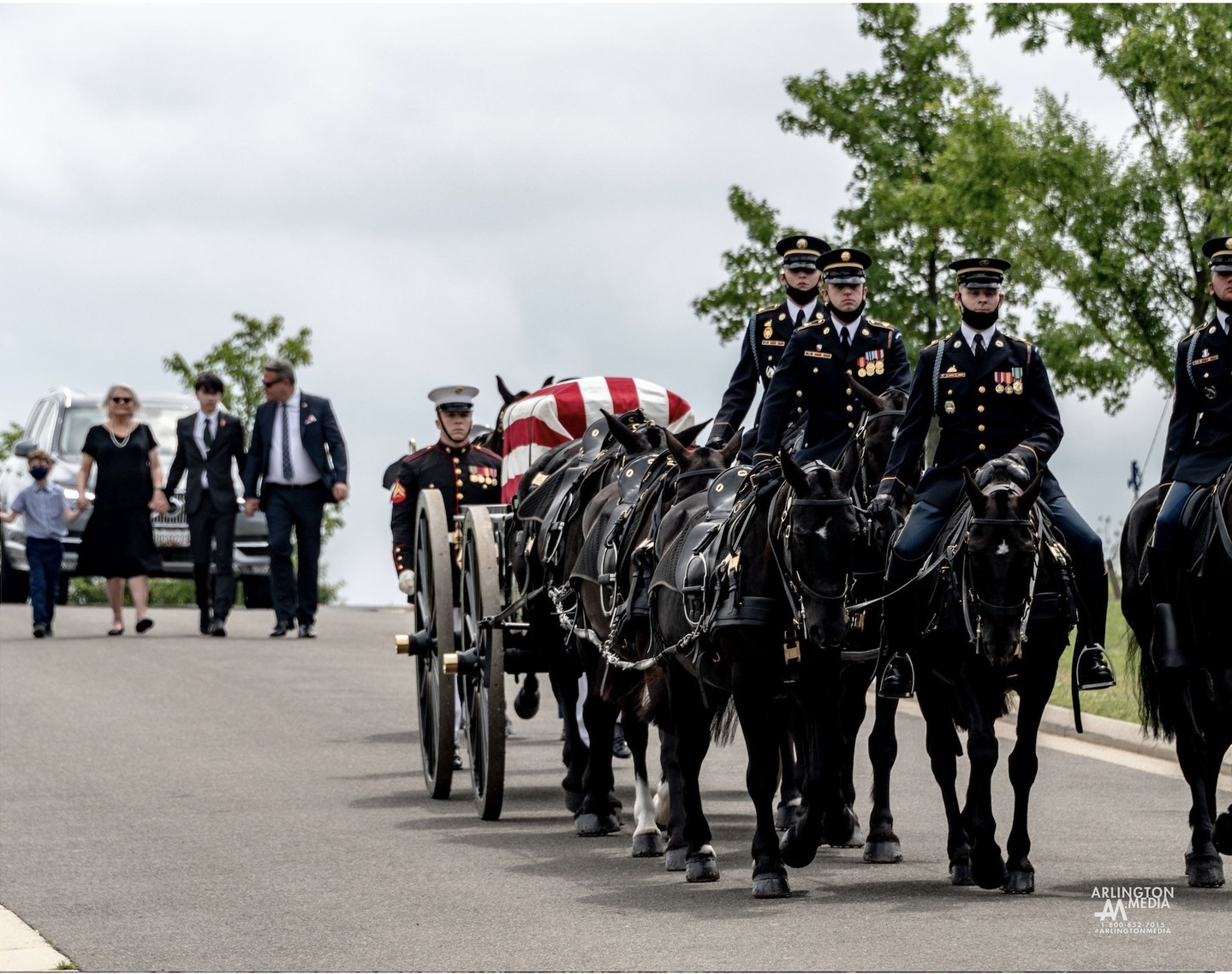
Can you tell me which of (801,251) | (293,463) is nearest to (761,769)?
(801,251)

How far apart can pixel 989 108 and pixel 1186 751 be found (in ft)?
83.3

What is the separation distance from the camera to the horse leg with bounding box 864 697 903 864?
36.3 ft

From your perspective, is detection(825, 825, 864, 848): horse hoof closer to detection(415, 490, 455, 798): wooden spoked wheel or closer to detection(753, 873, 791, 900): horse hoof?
detection(753, 873, 791, 900): horse hoof

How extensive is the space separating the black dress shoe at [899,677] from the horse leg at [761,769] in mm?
815

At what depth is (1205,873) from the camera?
33.0 feet

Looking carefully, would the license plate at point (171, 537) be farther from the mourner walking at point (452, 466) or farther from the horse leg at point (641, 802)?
the horse leg at point (641, 802)

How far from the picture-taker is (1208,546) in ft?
35.2

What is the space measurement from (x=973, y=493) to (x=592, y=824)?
11.1ft

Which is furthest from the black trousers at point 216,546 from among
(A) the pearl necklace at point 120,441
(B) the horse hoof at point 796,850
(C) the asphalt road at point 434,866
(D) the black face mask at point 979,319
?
(B) the horse hoof at point 796,850

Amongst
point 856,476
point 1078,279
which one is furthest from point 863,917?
point 1078,279

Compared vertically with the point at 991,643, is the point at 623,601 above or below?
above

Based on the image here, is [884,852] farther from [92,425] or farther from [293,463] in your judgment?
[92,425]

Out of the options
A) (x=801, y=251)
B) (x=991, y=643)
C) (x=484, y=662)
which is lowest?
(x=484, y=662)

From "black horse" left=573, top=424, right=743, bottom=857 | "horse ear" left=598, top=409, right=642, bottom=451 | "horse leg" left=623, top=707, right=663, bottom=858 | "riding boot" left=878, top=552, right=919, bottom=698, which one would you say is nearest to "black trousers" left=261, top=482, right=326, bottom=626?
"black horse" left=573, top=424, right=743, bottom=857
